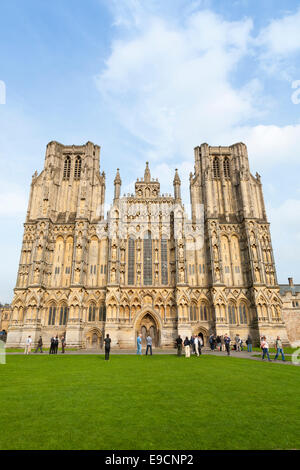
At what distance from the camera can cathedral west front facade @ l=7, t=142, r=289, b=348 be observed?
123 feet

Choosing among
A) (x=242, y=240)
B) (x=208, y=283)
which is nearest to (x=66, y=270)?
(x=208, y=283)

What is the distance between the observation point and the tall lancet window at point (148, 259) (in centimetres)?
4038

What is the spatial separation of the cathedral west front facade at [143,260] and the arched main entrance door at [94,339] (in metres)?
0.14

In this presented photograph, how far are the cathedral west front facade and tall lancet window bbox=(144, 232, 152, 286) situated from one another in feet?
0.48

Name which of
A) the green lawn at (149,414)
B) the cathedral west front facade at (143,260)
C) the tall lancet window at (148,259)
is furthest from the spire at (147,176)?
the green lawn at (149,414)

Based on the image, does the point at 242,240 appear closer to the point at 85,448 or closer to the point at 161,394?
the point at 161,394

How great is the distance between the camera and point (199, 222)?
43625mm

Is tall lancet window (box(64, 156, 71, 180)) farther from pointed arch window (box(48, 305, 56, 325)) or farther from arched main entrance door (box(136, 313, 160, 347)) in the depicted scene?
arched main entrance door (box(136, 313, 160, 347))

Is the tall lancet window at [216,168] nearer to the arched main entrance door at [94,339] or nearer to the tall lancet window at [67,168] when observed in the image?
the tall lancet window at [67,168]

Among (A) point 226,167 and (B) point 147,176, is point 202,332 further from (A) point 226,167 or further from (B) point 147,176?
(A) point 226,167

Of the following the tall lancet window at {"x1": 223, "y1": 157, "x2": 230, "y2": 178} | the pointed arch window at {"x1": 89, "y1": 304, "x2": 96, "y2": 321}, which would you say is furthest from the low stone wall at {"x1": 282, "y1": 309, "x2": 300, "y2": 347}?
the pointed arch window at {"x1": 89, "y1": 304, "x2": 96, "y2": 321}

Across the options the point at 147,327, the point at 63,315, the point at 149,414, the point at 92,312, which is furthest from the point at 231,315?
the point at 149,414

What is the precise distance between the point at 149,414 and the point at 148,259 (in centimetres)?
3525
